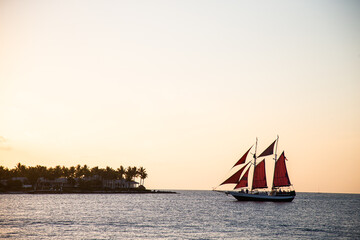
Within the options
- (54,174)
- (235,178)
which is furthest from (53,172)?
(235,178)

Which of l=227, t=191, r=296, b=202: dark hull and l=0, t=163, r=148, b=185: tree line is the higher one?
l=0, t=163, r=148, b=185: tree line

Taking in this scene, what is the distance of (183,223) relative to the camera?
56.7m

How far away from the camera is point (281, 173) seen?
104438 millimetres

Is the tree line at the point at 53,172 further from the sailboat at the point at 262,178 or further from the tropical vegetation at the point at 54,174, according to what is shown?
the sailboat at the point at 262,178

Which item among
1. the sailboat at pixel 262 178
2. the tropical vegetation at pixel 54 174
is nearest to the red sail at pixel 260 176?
the sailboat at pixel 262 178

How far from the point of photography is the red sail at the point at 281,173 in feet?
339

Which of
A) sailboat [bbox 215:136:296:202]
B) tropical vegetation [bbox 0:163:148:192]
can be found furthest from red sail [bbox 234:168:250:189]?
tropical vegetation [bbox 0:163:148:192]

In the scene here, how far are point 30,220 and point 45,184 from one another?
134m

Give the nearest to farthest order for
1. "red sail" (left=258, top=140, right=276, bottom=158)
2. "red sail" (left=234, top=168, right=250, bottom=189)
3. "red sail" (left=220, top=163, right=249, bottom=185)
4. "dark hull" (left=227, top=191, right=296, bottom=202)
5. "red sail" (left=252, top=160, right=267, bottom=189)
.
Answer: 1. "red sail" (left=220, top=163, right=249, bottom=185)
2. "red sail" (left=234, top=168, right=250, bottom=189)
3. "red sail" (left=252, top=160, right=267, bottom=189)
4. "red sail" (left=258, top=140, right=276, bottom=158)
5. "dark hull" (left=227, top=191, right=296, bottom=202)

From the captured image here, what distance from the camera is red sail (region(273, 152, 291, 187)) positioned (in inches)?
4074

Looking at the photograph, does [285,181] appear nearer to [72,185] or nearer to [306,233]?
[306,233]

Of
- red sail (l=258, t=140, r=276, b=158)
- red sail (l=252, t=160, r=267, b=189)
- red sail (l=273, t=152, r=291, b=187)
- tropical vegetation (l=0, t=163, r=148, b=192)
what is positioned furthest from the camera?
tropical vegetation (l=0, t=163, r=148, b=192)

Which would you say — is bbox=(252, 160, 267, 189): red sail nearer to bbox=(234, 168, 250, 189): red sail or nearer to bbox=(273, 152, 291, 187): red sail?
bbox=(273, 152, 291, 187): red sail

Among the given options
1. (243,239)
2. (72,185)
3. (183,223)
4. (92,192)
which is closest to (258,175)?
(183,223)
